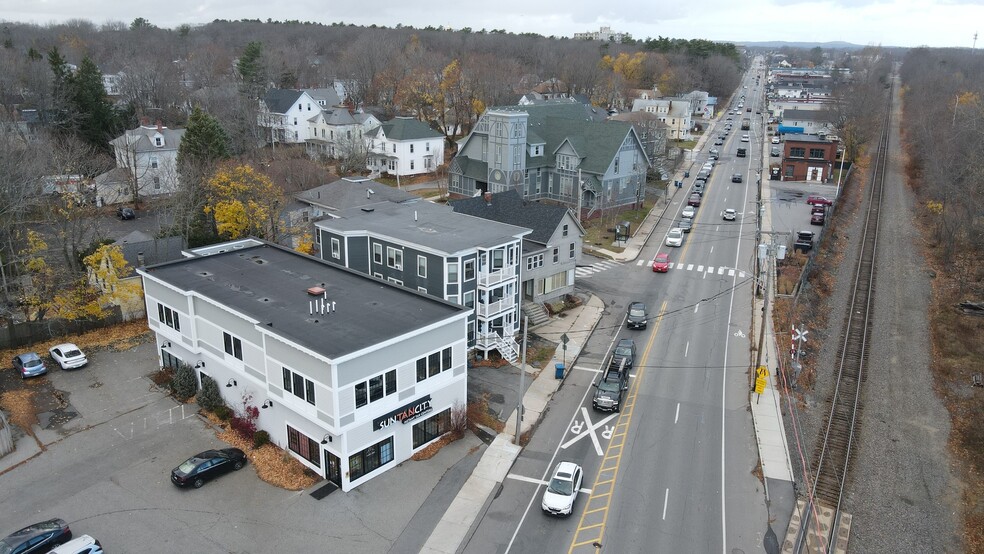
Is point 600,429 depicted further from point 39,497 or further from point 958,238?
point 958,238

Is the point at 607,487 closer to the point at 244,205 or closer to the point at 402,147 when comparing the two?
the point at 244,205

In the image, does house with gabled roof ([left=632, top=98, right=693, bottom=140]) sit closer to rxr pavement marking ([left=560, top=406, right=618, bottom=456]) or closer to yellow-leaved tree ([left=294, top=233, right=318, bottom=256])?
yellow-leaved tree ([left=294, top=233, right=318, bottom=256])

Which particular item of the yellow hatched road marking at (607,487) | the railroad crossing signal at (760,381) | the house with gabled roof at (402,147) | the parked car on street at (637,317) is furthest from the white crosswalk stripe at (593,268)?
the house with gabled roof at (402,147)

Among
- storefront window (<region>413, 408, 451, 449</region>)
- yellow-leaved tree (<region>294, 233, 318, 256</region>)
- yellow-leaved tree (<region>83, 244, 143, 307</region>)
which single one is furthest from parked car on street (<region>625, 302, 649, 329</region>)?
yellow-leaved tree (<region>83, 244, 143, 307</region>)

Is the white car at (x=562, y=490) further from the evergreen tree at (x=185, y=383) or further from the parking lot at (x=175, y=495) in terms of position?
the evergreen tree at (x=185, y=383)

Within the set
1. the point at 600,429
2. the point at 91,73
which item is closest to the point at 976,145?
the point at 600,429
